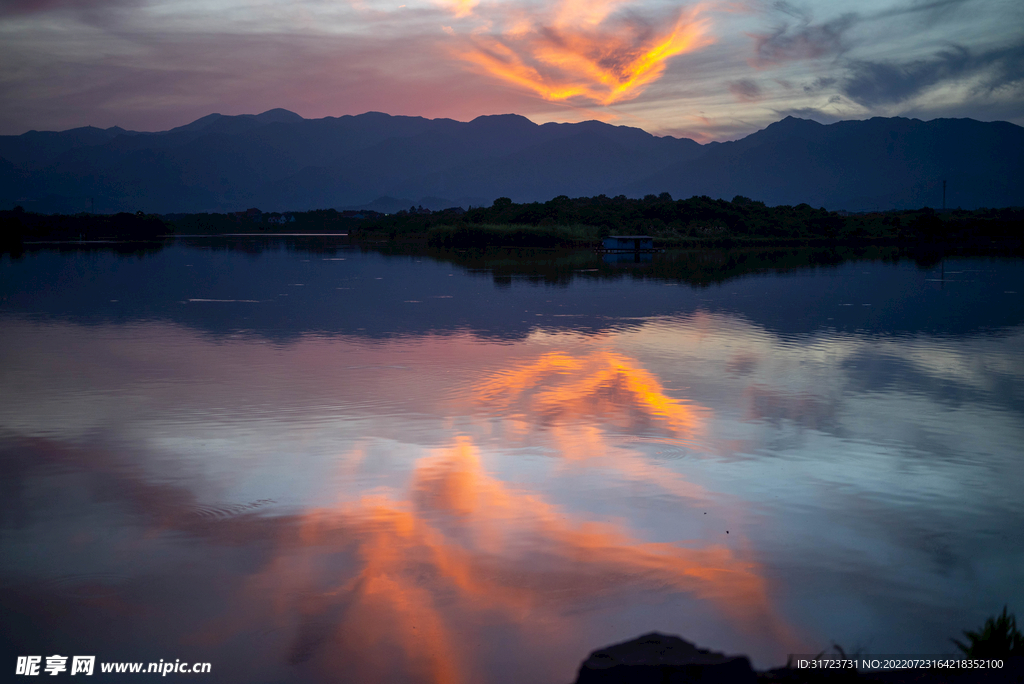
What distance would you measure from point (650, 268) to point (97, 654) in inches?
2225

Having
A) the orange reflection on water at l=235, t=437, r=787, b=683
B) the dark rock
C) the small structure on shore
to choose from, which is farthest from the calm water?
the small structure on shore

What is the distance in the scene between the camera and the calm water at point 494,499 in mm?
6836

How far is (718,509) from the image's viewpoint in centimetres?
959

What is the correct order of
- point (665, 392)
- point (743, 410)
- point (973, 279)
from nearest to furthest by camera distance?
point (743, 410), point (665, 392), point (973, 279)

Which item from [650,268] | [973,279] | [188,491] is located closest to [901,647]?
[188,491]

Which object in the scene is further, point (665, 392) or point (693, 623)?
point (665, 392)

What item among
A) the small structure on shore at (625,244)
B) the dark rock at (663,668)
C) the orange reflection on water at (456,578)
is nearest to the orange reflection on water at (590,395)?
the orange reflection on water at (456,578)

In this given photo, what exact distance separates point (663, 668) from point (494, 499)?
5.48m

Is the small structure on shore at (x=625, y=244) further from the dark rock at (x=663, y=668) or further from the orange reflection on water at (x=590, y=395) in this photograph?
the dark rock at (x=663, y=668)

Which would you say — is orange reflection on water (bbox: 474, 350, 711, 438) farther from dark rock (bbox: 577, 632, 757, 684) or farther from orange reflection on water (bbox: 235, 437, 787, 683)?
dark rock (bbox: 577, 632, 757, 684)

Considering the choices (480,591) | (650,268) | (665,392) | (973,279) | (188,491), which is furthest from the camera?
(650,268)

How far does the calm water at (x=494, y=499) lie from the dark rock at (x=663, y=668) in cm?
168

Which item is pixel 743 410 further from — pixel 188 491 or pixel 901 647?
pixel 188 491

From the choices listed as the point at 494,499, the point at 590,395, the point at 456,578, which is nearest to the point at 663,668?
the point at 456,578
